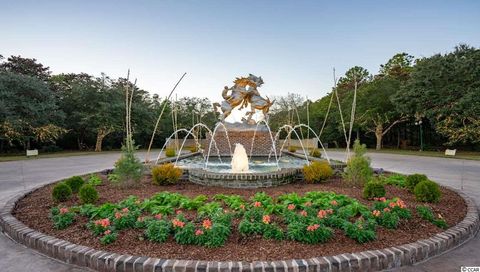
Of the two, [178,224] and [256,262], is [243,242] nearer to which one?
[256,262]

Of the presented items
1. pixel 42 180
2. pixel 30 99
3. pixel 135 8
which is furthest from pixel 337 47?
pixel 30 99

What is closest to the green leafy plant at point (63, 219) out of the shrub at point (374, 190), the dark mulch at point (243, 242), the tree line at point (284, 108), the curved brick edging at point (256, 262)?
the dark mulch at point (243, 242)

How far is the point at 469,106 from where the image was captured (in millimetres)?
20625

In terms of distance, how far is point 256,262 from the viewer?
3.12 meters

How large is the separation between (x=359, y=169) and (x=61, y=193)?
262 inches

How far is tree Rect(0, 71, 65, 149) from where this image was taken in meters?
21.2

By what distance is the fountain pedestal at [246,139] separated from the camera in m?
19.0

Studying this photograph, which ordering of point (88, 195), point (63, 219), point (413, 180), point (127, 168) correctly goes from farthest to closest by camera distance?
point (127, 168) < point (413, 180) < point (88, 195) < point (63, 219)

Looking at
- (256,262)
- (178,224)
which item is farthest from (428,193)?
(178,224)

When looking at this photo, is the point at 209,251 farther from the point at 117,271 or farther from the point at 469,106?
the point at 469,106

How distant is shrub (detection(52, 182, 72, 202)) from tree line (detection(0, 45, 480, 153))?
34.7 ft

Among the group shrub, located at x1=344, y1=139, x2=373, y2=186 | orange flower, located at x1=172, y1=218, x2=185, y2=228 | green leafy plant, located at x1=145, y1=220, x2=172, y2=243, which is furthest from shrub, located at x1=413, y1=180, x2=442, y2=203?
green leafy plant, located at x1=145, y1=220, x2=172, y2=243

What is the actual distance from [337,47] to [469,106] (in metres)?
11.6

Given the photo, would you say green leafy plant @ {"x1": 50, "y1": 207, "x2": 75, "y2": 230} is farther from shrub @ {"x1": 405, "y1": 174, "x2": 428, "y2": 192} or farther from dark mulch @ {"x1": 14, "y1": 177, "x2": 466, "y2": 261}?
shrub @ {"x1": 405, "y1": 174, "x2": 428, "y2": 192}
